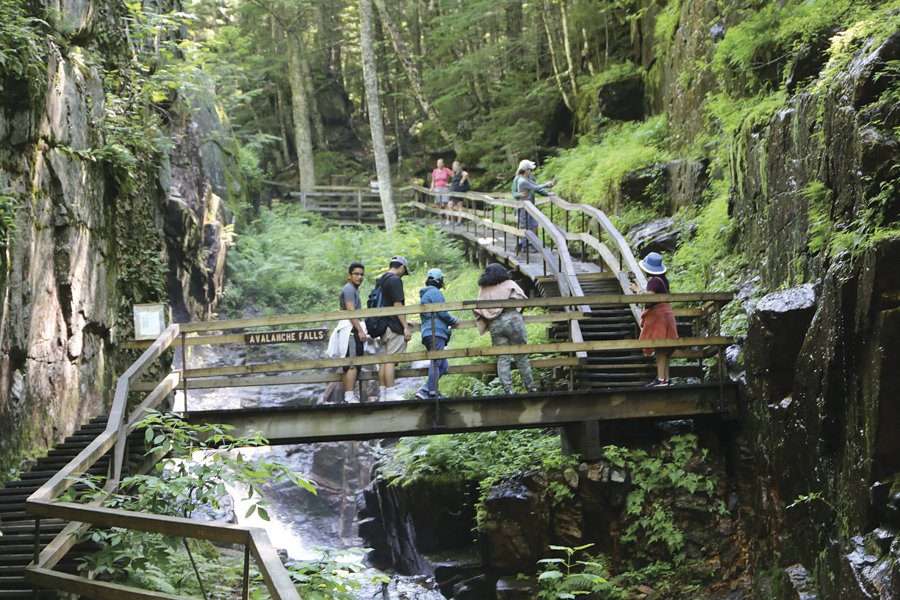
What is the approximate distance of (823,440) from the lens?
30.7 feet

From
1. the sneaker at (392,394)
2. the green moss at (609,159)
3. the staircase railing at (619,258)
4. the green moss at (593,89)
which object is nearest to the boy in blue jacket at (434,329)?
the staircase railing at (619,258)

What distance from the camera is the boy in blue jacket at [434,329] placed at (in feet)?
38.2

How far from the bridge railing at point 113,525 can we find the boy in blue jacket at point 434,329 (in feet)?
10.8

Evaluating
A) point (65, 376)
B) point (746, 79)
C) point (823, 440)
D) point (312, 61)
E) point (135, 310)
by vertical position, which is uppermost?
point (312, 61)

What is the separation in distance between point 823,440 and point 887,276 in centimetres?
186

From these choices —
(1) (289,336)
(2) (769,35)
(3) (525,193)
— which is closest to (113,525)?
(1) (289,336)

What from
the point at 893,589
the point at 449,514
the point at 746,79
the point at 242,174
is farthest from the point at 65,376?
the point at 242,174

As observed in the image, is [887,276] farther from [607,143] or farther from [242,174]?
[242,174]

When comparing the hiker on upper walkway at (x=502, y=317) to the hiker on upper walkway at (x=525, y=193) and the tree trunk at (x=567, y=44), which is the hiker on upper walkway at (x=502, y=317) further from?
the tree trunk at (x=567, y=44)

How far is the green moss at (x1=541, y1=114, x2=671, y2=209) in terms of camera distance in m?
20.2

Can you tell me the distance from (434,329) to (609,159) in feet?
36.5

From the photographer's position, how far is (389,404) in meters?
11.5

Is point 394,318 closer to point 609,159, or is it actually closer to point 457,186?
point 609,159

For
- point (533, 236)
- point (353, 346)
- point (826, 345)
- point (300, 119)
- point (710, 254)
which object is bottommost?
point (826, 345)
